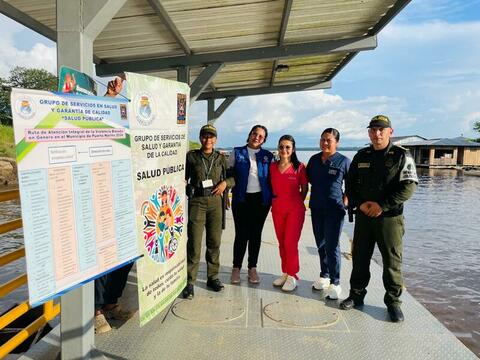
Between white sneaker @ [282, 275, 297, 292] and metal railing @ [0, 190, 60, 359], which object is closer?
metal railing @ [0, 190, 60, 359]

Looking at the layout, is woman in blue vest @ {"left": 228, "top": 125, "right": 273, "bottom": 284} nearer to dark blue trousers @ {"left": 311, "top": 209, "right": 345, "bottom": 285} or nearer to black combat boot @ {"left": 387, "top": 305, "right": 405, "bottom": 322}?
dark blue trousers @ {"left": 311, "top": 209, "right": 345, "bottom": 285}

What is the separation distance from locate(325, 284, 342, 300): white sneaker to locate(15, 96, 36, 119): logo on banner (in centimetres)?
322

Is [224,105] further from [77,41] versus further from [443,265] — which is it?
[77,41]

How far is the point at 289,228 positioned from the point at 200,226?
97cm

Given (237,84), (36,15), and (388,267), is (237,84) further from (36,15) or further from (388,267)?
(388,267)

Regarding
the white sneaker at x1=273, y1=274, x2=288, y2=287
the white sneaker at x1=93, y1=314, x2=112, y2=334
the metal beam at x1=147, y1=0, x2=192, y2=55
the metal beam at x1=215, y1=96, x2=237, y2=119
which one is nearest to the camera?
the white sneaker at x1=93, y1=314, x2=112, y2=334

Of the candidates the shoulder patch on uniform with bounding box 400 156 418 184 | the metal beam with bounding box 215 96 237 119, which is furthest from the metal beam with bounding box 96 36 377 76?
the metal beam with bounding box 215 96 237 119

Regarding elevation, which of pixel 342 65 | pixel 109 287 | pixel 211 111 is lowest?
pixel 109 287

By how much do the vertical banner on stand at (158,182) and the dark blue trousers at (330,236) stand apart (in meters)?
1.70

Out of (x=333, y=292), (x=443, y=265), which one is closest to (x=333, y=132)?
(x=333, y=292)

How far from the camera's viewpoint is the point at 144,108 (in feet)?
7.79

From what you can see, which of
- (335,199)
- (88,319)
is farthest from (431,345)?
(88,319)

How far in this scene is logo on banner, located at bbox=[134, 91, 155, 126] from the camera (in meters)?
2.32

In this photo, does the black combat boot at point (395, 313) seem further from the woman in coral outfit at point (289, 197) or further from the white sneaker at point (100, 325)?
the white sneaker at point (100, 325)
